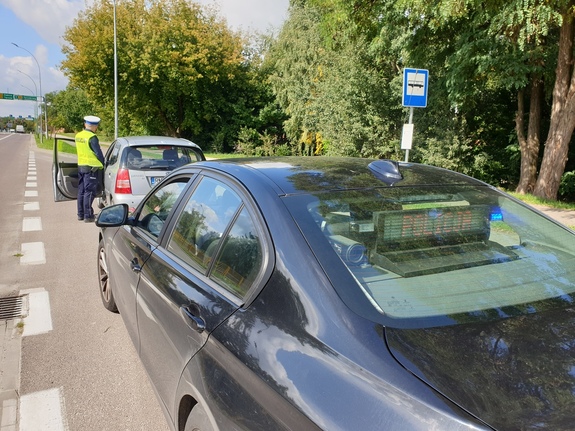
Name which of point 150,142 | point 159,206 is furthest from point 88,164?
point 159,206

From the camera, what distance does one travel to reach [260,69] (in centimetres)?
3534

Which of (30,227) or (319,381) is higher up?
(319,381)

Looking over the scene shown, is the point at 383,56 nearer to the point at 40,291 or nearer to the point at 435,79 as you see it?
the point at 435,79

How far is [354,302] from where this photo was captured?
1.46m

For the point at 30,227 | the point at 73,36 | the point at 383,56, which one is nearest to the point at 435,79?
the point at 383,56

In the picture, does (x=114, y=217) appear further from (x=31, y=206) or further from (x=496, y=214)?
(x=31, y=206)

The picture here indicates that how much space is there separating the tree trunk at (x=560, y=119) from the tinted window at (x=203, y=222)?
1133 cm

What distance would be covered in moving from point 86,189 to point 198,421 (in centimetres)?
754

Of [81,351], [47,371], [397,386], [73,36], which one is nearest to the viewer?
[397,386]

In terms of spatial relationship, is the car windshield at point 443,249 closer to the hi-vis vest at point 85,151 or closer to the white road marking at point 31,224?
the hi-vis vest at point 85,151

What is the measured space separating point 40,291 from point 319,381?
182 inches

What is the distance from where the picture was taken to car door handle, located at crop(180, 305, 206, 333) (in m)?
1.80

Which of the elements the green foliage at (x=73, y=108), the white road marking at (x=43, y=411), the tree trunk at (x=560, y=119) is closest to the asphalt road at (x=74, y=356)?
the white road marking at (x=43, y=411)

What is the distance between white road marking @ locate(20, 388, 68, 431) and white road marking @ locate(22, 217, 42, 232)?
19.0 feet
